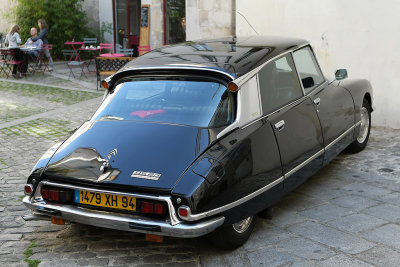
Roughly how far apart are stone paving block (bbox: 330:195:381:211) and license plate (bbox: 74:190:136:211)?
7.88 ft

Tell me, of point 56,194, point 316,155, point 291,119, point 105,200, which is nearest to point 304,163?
point 316,155

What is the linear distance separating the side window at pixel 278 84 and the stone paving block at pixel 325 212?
1083 millimetres

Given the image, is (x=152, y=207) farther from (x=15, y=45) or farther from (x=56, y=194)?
(x=15, y=45)

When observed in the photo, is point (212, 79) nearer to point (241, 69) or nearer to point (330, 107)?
point (241, 69)

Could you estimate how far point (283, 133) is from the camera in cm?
455

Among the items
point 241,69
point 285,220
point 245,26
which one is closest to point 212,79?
point 241,69

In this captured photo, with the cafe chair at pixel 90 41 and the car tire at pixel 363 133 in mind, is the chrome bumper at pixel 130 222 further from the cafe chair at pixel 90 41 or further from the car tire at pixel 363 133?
the cafe chair at pixel 90 41

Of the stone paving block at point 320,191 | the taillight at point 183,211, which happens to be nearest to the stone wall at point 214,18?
the stone paving block at point 320,191

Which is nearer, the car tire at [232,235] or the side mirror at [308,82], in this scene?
the car tire at [232,235]

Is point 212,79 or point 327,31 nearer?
point 212,79

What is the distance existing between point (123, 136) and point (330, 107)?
249 cm

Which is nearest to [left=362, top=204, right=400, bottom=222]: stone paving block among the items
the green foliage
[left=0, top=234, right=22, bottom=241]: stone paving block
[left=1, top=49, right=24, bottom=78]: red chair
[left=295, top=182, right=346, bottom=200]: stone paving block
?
[left=295, top=182, right=346, bottom=200]: stone paving block

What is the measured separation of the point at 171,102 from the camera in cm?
440

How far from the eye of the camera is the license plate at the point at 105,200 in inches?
147
